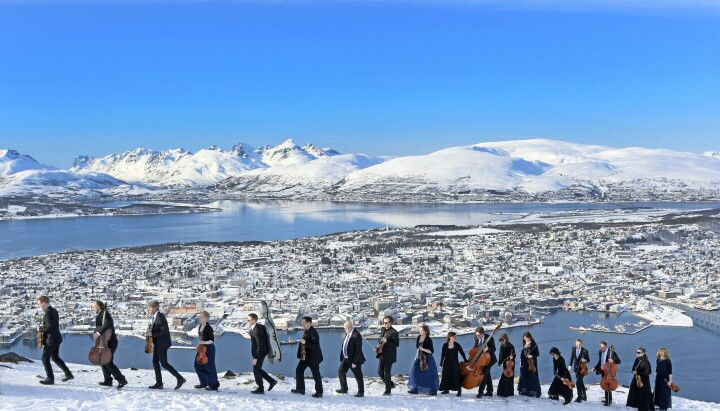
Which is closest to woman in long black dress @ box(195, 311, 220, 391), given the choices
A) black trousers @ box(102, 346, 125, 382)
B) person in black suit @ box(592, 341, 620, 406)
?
black trousers @ box(102, 346, 125, 382)

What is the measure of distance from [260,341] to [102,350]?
4.92 feet

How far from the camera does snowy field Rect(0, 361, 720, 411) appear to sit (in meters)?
6.42

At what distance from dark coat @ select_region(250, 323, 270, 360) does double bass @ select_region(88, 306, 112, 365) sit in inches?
54.1

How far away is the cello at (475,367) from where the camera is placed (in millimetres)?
7473

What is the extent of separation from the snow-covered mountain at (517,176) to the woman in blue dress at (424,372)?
122 metres

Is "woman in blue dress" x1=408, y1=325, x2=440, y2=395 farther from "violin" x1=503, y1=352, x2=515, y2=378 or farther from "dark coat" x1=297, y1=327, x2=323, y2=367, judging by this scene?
"dark coat" x1=297, y1=327, x2=323, y2=367

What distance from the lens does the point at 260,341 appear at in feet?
22.9

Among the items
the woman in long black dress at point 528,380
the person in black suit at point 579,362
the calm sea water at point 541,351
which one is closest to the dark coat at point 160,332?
the woman in long black dress at point 528,380

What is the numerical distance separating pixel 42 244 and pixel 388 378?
53384mm

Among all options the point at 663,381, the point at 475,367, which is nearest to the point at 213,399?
the point at 475,367

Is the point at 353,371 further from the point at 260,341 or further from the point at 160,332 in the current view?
the point at 160,332

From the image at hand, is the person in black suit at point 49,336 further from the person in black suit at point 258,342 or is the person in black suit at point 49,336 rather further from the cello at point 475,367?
the cello at point 475,367

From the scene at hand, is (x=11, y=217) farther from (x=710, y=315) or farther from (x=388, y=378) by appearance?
(x=388, y=378)

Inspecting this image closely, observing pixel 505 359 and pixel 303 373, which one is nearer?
pixel 303 373
